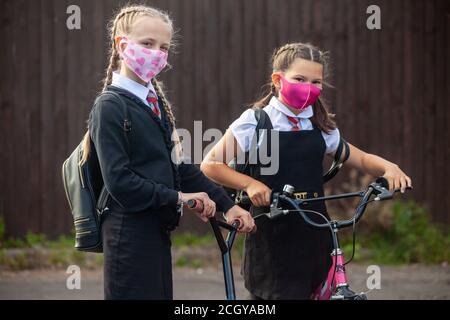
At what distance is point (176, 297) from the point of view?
688 centimetres

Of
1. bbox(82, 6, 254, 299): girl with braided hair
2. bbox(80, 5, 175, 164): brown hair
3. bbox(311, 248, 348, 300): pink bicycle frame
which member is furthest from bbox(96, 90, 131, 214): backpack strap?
bbox(311, 248, 348, 300): pink bicycle frame

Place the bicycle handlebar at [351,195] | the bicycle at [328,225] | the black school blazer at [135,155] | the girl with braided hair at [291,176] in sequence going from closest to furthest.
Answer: the black school blazer at [135,155] < the bicycle at [328,225] < the bicycle handlebar at [351,195] < the girl with braided hair at [291,176]

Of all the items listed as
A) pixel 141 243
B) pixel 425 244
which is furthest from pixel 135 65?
pixel 425 244

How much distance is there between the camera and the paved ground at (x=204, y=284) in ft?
22.9

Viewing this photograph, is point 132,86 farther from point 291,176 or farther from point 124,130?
point 291,176

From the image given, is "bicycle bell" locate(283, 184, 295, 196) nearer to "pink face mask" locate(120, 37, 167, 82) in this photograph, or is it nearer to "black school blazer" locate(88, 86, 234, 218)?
"black school blazer" locate(88, 86, 234, 218)

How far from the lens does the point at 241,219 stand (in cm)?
349

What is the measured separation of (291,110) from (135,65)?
98 cm

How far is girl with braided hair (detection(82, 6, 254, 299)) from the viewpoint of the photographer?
3254 millimetres

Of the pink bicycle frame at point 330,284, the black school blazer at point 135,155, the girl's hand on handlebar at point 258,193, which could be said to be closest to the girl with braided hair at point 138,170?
the black school blazer at point 135,155

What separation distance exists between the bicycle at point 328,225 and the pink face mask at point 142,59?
669 millimetres

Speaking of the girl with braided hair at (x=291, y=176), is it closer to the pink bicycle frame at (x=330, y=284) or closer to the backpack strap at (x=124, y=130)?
the pink bicycle frame at (x=330, y=284)

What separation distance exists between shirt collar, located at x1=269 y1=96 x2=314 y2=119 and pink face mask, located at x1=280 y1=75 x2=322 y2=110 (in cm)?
4
